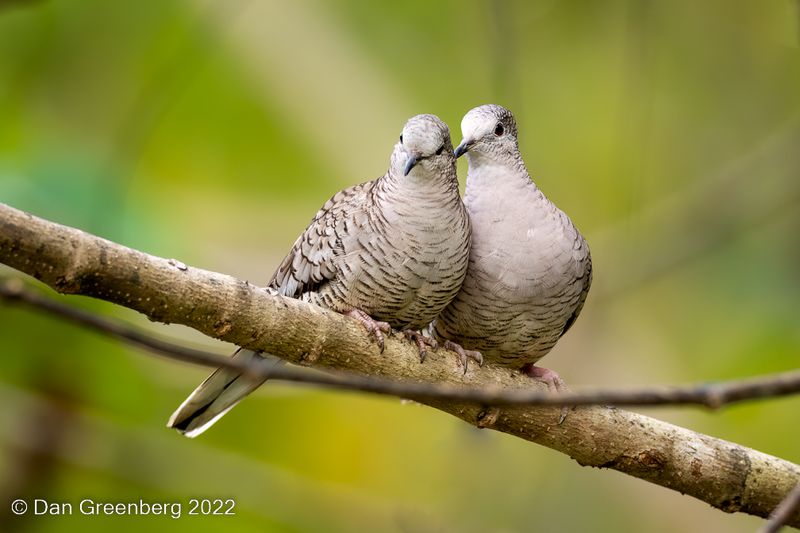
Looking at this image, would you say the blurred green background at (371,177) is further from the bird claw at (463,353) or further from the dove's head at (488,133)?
the bird claw at (463,353)

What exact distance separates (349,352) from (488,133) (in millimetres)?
1024

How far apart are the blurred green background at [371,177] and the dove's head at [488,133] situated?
29.0 inches

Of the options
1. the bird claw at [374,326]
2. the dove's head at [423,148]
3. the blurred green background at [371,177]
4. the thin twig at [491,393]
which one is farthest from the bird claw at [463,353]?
the thin twig at [491,393]

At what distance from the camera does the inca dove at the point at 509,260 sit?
11.2ft

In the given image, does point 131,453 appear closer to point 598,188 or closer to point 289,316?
point 289,316

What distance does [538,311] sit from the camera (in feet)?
11.4

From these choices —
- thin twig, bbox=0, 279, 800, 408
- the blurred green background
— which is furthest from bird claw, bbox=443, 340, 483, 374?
thin twig, bbox=0, 279, 800, 408

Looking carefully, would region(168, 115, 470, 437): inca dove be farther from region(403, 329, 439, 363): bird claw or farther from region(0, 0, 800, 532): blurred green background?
region(0, 0, 800, 532): blurred green background

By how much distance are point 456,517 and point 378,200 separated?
2.63m

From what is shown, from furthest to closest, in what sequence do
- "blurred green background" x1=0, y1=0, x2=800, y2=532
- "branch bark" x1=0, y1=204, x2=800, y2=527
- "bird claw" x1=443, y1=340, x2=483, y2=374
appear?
"blurred green background" x1=0, y1=0, x2=800, y2=532, "bird claw" x1=443, y1=340, x2=483, y2=374, "branch bark" x1=0, y1=204, x2=800, y2=527

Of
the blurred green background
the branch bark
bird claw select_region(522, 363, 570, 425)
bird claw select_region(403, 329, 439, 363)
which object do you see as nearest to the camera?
the branch bark

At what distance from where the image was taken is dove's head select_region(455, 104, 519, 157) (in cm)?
353

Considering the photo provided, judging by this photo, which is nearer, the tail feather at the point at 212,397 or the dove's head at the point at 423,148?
the dove's head at the point at 423,148

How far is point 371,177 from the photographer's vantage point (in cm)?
709
